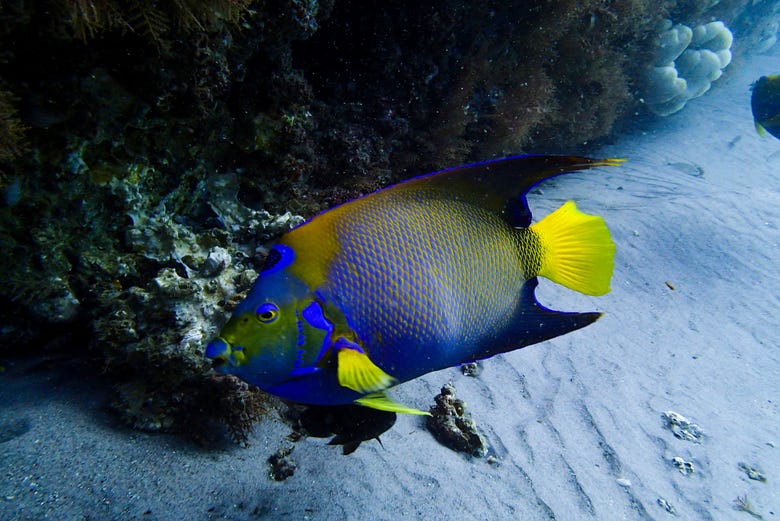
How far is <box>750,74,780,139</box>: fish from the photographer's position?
6.57 m

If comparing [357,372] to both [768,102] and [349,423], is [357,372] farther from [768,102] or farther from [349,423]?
[768,102]

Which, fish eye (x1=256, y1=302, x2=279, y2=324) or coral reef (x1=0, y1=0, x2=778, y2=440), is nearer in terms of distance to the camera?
fish eye (x1=256, y1=302, x2=279, y2=324)

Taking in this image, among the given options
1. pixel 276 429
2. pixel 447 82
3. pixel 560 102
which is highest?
pixel 560 102

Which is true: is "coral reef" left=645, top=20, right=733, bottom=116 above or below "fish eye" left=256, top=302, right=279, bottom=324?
above

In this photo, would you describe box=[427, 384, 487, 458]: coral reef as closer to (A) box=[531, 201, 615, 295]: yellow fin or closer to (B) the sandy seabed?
(B) the sandy seabed

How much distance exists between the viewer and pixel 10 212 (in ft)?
8.16

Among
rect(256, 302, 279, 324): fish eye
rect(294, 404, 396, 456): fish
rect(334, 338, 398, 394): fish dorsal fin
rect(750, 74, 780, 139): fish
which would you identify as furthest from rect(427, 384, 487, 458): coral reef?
rect(750, 74, 780, 139): fish

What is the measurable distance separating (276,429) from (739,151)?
13455 mm

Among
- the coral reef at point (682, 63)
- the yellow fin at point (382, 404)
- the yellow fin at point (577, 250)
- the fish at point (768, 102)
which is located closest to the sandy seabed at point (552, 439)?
the yellow fin at point (382, 404)

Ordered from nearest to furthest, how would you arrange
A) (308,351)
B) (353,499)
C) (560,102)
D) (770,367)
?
(308,351) < (353,499) < (770,367) < (560,102)

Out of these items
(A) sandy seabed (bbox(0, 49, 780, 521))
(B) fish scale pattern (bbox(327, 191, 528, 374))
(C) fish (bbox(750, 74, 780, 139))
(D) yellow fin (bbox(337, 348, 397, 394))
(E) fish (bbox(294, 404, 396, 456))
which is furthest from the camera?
(C) fish (bbox(750, 74, 780, 139))

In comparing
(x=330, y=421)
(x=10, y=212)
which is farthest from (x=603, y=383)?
(x=10, y=212)

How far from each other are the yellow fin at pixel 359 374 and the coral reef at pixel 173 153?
1.60 m

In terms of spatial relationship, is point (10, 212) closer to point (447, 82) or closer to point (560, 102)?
point (447, 82)
